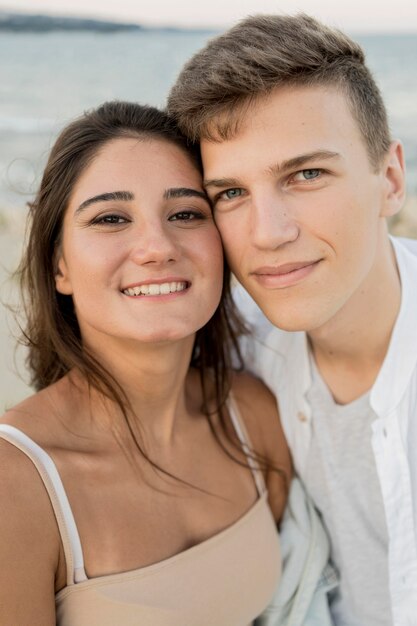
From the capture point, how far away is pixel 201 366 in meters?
3.24

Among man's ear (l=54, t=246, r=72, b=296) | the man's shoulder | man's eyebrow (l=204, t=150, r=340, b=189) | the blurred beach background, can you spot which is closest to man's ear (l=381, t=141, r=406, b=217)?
the man's shoulder

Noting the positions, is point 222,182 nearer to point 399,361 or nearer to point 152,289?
point 152,289

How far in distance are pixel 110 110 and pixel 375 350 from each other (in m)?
1.37

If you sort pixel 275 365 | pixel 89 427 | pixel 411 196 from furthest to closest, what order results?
1. pixel 411 196
2. pixel 275 365
3. pixel 89 427

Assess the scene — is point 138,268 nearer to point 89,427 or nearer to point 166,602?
point 89,427

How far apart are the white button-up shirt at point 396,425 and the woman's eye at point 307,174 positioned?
2.18 feet

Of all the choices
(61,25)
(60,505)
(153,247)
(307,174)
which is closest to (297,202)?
(307,174)

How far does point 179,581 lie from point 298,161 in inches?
57.2

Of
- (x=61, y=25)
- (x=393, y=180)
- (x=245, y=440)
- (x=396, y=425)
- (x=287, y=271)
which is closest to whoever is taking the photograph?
(x=287, y=271)

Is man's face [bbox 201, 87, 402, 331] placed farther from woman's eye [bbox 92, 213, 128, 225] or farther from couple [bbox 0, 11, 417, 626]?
woman's eye [bbox 92, 213, 128, 225]

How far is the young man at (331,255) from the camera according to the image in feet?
8.21

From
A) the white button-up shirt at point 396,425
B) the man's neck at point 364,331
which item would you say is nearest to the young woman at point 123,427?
the white button-up shirt at point 396,425

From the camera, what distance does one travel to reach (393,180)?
290 centimetres

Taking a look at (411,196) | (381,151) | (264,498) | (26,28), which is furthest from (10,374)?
(26,28)
